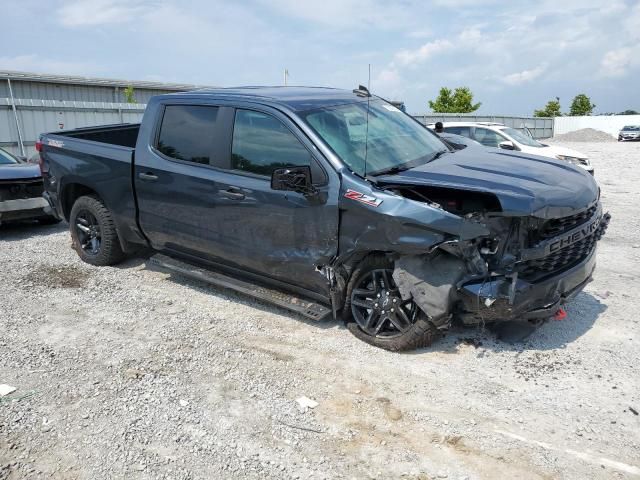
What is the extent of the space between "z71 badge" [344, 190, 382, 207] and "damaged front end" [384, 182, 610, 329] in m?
0.18

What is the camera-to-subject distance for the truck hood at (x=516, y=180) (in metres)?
3.59

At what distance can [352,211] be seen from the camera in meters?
4.02

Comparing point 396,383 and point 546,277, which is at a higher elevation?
point 546,277

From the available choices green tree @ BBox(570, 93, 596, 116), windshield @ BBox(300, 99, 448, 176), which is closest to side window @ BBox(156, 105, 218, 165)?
windshield @ BBox(300, 99, 448, 176)

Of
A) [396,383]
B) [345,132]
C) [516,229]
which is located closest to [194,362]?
[396,383]

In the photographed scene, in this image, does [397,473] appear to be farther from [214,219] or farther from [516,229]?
[214,219]

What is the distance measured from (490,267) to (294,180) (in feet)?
4.90

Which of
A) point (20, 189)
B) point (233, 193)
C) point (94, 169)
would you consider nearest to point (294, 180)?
point (233, 193)

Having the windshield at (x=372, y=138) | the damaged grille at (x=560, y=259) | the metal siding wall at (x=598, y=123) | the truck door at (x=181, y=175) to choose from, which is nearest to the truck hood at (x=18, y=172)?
the truck door at (x=181, y=175)

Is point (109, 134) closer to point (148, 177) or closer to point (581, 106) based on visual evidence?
point (148, 177)

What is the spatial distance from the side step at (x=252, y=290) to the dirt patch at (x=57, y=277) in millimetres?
957

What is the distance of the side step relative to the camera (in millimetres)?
4453

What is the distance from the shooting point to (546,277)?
12.7 ft

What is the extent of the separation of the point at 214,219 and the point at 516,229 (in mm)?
2482
